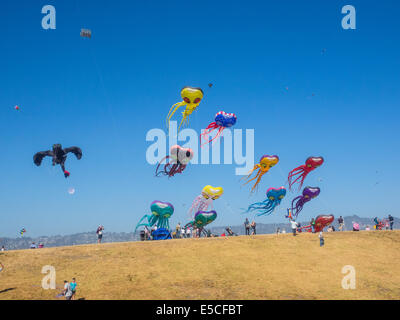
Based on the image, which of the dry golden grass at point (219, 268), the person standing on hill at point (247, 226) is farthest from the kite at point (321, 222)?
the person standing on hill at point (247, 226)

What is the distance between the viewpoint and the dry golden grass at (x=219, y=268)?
21.0 m

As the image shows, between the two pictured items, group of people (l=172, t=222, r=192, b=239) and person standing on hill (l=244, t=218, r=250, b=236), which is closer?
person standing on hill (l=244, t=218, r=250, b=236)

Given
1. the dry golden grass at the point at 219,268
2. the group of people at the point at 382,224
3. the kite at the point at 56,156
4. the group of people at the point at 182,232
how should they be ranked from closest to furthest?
1. the dry golden grass at the point at 219,268
2. the kite at the point at 56,156
3. the group of people at the point at 382,224
4. the group of people at the point at 182,232

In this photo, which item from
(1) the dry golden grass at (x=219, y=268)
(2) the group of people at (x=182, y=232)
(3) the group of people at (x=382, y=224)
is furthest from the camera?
(2) the group of people at (x=182, y=232)

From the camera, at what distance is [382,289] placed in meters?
22.1

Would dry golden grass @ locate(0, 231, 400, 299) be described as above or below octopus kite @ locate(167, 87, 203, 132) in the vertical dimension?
below

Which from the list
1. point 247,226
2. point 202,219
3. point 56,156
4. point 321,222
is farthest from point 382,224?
point 56,156

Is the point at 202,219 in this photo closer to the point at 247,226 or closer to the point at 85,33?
the point at 247,226

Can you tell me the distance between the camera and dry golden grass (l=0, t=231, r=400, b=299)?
827 inches

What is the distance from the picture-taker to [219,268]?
24.6 metres

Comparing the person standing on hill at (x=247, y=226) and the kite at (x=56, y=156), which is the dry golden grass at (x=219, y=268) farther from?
the kite at (x=56, y=156)

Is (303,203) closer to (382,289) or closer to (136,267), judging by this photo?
(382,289)

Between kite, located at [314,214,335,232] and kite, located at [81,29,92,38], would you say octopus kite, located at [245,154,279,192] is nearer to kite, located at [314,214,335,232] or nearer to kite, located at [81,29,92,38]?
kite, located at [314,214,335,232]

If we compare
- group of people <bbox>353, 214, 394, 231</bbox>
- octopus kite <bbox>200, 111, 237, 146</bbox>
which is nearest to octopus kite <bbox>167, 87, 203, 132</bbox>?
octopus kite <bbox>200, 111, 237, 146</bbox>
